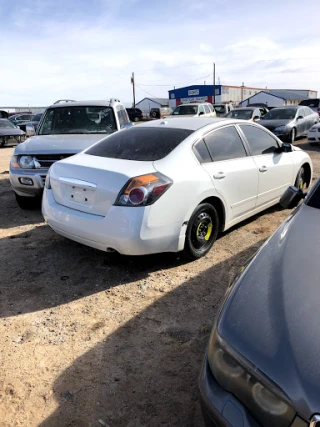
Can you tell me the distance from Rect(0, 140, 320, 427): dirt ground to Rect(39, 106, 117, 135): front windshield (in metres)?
2.75

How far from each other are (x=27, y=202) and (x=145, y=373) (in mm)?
4275

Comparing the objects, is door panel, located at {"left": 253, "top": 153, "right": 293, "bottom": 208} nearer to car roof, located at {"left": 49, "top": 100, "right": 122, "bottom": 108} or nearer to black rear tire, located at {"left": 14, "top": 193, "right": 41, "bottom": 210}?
car roof, located at {"left": 49, "top": 100, "right": 122, "bottom": 108}

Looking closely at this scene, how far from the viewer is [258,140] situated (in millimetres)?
4902

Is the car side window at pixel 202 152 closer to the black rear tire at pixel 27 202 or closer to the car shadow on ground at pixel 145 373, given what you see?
the car shadow on ground at pixel 145 373

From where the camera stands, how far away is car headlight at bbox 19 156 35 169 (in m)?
5.56

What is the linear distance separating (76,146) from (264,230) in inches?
122

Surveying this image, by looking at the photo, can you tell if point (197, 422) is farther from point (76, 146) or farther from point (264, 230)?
point (76, 146)

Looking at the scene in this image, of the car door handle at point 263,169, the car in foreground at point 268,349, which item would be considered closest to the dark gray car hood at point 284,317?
the car in foreground at point 268,349

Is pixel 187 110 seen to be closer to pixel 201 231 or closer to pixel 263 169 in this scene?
pixel 263 169

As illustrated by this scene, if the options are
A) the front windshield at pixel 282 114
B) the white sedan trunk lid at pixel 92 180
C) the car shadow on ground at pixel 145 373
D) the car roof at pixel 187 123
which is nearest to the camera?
the car shadow on ground at pixel 145 373

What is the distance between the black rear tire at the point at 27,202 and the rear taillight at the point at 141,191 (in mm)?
3154

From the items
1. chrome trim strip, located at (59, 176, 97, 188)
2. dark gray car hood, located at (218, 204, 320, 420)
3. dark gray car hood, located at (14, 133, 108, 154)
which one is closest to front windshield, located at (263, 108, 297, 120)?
dark gray car hood, located at (14, 133, 108, 154)

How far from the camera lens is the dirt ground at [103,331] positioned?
221 cm

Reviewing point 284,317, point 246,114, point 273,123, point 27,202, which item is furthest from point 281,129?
point 284,317
